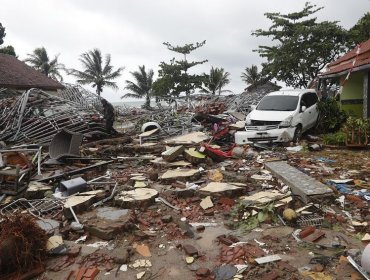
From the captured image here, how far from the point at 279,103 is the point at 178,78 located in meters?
23.9

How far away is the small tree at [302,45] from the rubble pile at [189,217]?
17.2m

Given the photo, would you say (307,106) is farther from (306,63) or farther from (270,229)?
(306,63)

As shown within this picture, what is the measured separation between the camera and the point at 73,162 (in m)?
8.83

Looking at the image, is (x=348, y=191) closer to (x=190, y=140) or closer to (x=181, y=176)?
(x=181, y=176)

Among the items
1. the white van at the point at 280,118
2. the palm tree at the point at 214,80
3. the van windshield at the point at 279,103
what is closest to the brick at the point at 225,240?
the white van at the point at 280,118

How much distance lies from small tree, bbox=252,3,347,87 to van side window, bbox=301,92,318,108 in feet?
43.0

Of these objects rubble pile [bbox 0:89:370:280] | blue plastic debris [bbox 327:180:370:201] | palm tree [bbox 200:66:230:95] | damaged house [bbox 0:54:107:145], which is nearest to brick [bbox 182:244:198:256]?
rubble pile [bbox 0:89:370:280]

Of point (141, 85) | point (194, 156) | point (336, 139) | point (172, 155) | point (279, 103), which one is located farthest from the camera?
point (141, 85)

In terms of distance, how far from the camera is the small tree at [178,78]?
1346 inches

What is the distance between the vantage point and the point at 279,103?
11578 mm

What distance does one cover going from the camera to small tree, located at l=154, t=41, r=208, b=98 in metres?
34.2

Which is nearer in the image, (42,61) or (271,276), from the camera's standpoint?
(271,276)

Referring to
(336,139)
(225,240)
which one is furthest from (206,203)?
(336,139)

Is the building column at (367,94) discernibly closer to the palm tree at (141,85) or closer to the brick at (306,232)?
the brick at (306,232)
